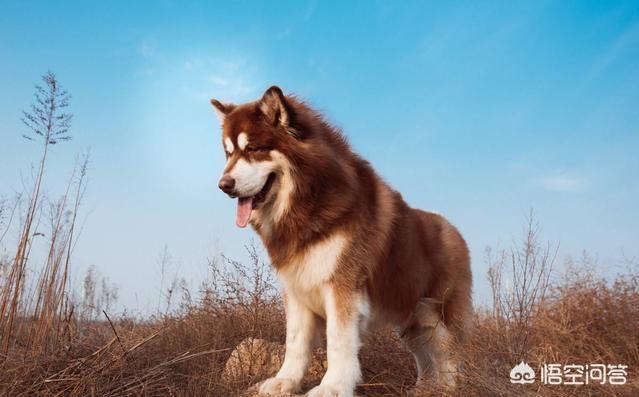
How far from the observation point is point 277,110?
4172 millimetres

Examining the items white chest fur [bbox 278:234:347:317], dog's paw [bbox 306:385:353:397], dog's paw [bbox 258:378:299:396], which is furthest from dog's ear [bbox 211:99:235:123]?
dog's paw [bbox 306:385:353:397]

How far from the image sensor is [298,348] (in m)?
4.43

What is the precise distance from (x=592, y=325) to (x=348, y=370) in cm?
463

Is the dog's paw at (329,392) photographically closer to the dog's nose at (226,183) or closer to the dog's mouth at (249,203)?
the dog's mouth at (249,203)

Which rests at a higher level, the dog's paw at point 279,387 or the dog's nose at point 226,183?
the dog's nose at point 226,183

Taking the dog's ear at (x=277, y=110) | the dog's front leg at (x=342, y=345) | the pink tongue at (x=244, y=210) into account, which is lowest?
the dog's front leg at (x=342, y=345)

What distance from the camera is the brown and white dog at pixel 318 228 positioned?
4016mm

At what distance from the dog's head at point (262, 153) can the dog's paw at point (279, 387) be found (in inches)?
53.1

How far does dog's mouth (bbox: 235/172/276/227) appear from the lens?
4.10 m

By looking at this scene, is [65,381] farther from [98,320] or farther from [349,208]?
[98,320]

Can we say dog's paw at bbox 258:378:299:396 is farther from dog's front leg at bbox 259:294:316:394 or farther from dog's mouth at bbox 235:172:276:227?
dog's mouth at bbox 235:172:276:227

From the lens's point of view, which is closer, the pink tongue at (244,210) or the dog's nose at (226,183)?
the dog's nose at (226,183)

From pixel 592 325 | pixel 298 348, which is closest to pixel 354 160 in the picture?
pixel 298 348

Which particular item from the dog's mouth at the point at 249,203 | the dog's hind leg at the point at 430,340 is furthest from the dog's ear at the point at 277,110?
the dog's hind leg at the point at 430,340
